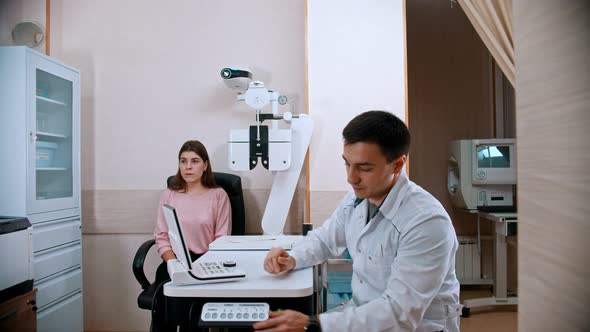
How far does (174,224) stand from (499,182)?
284 cm

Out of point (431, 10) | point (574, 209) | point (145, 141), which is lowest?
point (574, 209)

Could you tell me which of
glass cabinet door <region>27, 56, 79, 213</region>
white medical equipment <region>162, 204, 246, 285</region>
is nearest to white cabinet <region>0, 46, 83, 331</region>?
glass cabinet door <region>27, 56, 79, 213</region>

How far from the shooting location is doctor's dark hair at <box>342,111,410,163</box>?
117 cm

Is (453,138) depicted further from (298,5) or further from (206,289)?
(206,289)

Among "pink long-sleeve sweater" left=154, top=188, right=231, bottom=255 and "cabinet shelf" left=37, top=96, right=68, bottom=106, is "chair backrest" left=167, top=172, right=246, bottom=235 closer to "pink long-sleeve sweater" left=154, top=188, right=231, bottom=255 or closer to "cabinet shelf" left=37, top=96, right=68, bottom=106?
"pink long-sleeve sweater" left=154, top=188, right=231, bottom=255

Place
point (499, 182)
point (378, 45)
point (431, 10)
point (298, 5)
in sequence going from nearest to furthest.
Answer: point (378, 45)
point (298, 5)
point (499, 182)
point (431, 10)

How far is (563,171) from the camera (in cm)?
45

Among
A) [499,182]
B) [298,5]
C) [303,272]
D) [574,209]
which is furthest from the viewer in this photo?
[499,182]

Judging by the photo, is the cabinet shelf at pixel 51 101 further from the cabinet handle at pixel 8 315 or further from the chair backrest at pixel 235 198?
the cabinet handle at pixel 8 315

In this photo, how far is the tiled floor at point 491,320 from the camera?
2783mm

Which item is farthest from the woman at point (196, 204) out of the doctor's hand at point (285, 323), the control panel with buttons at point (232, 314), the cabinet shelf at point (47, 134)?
the doctor's hand at point (285, 323)

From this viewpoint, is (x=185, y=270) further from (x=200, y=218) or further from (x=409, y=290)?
(x=200, y=218)

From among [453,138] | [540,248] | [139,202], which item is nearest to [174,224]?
[540,248]

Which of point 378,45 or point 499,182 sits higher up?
point 378,45
